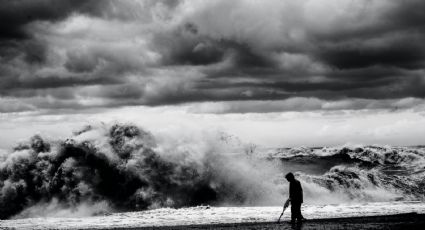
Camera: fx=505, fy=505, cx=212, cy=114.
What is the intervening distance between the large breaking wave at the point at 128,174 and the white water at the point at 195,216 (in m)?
1.83

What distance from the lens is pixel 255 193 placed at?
2139cm

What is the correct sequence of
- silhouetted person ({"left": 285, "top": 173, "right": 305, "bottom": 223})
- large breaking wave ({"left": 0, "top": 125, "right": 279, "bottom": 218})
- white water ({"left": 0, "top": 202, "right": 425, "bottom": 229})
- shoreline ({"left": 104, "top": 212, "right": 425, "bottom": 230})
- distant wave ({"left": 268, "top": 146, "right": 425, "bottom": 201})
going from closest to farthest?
shoreline ({"left": 104, "top": 212, "right": 425, "bottom": 230}) → silhouetted person ({"left": 285, "top": 173, "right": 305, "bottom": 223}) → white water ({"left": 0, "top": 202, "right": 425, "bottom": 229}) → large breaking wave ({"left": 0, "top": 125, "right": 279, "bottom": 218}) → distant wave ({"left": 268, "top": 146, "right": 425, "bottom": 201})

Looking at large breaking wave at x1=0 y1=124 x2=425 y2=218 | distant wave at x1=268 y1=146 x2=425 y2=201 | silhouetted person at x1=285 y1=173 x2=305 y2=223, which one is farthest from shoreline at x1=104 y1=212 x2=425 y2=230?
distant wave at x1=268 y1=146 x2=425 y2=201

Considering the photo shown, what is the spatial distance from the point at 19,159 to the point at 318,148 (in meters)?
27.0

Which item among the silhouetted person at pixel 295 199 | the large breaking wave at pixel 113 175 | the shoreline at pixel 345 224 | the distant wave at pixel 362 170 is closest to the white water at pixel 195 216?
the shoreline at pixel 345 224

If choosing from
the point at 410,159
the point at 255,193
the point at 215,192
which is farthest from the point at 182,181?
the point at 410,159

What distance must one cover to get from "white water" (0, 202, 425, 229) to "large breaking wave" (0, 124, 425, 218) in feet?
6.00

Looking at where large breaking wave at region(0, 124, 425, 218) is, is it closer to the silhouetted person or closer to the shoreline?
the shoreline

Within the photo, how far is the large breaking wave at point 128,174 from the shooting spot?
19.1 metres

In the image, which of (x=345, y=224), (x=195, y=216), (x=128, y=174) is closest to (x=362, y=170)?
(x=128, y=174)

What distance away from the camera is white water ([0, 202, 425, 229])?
49.2 ft

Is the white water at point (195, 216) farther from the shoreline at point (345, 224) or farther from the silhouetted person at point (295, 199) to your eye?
the silhouetted person at point (295, 199)

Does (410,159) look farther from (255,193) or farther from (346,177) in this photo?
(255,193)

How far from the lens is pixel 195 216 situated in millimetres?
16312
